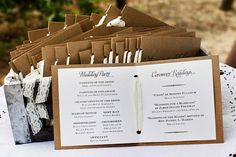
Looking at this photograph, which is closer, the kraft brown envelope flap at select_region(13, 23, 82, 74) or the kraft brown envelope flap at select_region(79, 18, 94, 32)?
→ the kraft brown envelope flap at select_region(13, 23, 82, 74)

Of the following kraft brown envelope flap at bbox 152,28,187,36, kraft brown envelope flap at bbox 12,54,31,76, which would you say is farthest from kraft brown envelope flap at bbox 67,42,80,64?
kraft brown envelope flap at bbox 152,28,187,36

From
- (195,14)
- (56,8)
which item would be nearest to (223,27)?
(195,14)

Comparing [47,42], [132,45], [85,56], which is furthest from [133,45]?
[47,42]

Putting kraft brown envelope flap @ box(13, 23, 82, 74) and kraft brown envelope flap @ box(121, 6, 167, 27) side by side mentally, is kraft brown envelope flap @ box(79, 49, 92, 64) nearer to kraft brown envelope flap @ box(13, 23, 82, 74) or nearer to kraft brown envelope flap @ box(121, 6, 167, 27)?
kraft brown envelope flap @ box(13, 23, 82, 74)

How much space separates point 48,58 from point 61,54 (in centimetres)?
3

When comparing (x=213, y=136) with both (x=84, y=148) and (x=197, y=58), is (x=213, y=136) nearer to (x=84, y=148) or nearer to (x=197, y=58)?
(x=197, y=58)

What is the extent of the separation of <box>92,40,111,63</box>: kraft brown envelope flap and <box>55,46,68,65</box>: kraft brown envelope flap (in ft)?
0.22

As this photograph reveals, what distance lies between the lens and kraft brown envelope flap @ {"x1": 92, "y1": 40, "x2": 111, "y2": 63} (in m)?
1.01

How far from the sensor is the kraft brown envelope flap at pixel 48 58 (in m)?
1.00

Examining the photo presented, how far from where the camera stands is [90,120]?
3.25 ft

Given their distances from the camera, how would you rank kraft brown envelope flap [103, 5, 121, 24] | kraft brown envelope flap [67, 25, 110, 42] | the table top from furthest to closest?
kraft brown envelope flap [103, 5, 121, 24], kraft brown envelope flap [67, 25, 110, 42], the table top

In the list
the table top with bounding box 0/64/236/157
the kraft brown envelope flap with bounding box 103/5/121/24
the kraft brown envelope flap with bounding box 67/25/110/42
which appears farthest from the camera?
the kraft brown envelope flap with bounding box 103/5/121/24

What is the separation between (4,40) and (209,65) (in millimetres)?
2849

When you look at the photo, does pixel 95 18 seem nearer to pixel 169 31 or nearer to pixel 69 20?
pixel 69 20
